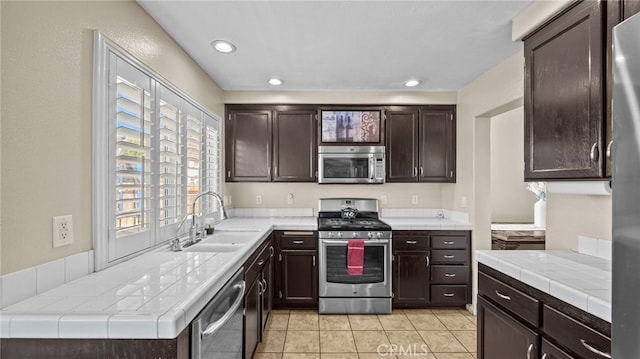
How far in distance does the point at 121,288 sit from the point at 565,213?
2563 millimetres

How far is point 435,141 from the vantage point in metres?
3.54

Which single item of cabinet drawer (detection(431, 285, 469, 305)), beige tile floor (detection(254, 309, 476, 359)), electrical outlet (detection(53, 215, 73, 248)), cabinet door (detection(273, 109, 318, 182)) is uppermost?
cabinet door (detection(273, 109, 318, 182))

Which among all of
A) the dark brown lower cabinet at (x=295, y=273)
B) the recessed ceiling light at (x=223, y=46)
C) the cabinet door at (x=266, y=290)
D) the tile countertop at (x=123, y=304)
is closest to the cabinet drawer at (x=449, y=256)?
the dark brown lower cabinet at (x=295, y=273)

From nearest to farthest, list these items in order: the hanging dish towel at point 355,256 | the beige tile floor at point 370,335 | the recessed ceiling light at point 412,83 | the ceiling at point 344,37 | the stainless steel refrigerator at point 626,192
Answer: the stainless steel refrigerator at point 626,192 → the ceiling at point 344,37 → the beige tile floor at point 370,335 → the hanging dish towel at point 355,256 → the recessed ceiling light at point 412,83

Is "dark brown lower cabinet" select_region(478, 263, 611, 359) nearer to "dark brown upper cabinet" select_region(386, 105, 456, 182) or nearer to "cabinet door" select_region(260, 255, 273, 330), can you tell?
"cabinet door" select_region(260, 255, 273, 330)

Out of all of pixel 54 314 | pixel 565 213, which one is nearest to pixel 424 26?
pixel 565 213

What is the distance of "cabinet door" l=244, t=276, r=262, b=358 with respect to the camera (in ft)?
6.49

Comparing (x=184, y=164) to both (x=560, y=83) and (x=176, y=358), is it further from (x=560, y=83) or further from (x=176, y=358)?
(x=560, y=83)

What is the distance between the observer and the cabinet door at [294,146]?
3.53 m

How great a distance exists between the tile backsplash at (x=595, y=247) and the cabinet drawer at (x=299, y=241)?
212cm

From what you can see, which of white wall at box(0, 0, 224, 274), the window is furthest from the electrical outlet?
the window

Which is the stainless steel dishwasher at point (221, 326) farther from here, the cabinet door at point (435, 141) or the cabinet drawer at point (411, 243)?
the cabinet door at point (435, 141)

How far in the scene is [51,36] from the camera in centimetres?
121

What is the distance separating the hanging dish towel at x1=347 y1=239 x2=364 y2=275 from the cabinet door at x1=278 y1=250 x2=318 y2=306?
37cm
